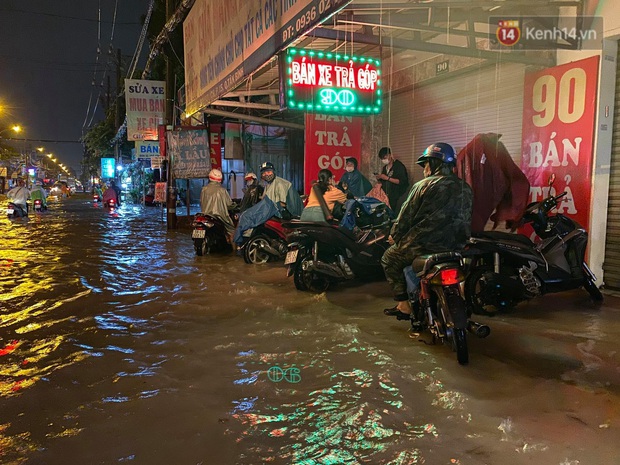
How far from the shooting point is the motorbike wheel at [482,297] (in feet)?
17.0

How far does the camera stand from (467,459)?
256cm

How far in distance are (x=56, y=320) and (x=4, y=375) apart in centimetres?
164

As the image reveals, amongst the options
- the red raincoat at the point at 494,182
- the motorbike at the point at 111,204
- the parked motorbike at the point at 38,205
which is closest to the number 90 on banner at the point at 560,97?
the red raincoat at the point at 494,182

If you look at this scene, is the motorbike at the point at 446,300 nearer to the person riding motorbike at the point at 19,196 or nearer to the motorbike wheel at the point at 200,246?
the motorbike wheel at the point at 200,246

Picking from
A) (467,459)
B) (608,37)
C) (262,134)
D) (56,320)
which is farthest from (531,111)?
(262,134)

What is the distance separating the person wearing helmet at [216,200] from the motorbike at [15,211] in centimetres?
1469

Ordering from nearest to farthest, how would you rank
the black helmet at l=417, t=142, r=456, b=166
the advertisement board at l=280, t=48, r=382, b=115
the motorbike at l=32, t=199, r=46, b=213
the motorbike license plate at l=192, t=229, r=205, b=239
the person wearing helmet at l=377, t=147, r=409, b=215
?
the black helmet at l=417, t=142, r=456, b=166, the advertisement board at l=280, t=48, r=382, b=115, the person wearing helmet at l=377, t=147, r=409, b=215, the motorbike license plate at l=192, t=229, r=205, b=239, the motorbike at l=32, t=199, r=46, b=213

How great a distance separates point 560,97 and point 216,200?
6.66 metres

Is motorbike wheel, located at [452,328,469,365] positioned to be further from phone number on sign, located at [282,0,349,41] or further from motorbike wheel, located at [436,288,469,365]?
phone number on sign, located at [282,0,349,41]

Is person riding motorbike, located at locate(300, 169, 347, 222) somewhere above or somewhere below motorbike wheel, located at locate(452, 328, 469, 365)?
above

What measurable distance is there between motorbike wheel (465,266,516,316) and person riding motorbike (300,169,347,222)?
2.54 metres

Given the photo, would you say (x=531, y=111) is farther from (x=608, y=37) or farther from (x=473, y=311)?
(x=473, y=311)

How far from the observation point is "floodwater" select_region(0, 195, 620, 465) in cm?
271

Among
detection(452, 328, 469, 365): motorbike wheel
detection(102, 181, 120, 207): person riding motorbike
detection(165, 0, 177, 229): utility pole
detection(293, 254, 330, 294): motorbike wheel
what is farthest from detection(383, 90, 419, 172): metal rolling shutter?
detection(102, 181, 120, 207): person riding motorbike
